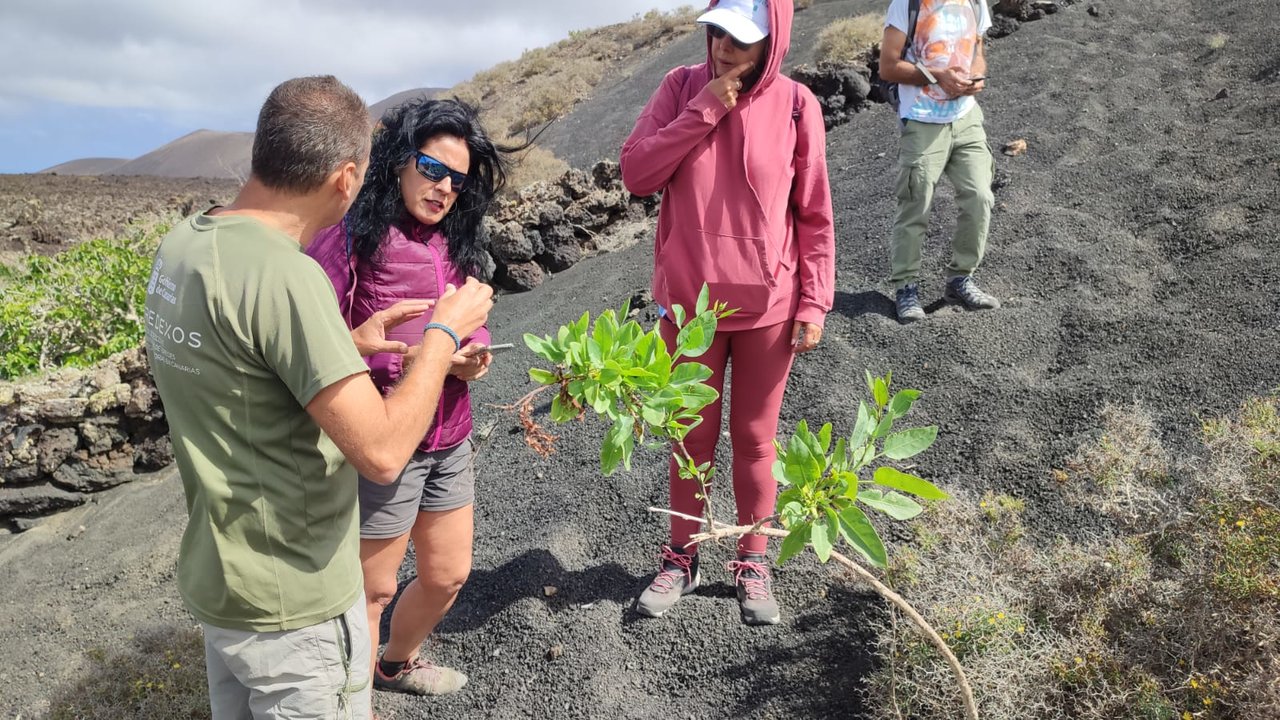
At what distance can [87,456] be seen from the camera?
498 centimetres

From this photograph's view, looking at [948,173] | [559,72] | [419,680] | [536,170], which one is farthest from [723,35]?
[559,72]

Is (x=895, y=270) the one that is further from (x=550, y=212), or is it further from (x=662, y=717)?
(x=550, y=212)

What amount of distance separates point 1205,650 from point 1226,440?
2.94 ft

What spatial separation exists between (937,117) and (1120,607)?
8.28ft

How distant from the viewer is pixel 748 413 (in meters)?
2.40

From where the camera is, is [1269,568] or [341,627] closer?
[341,627]

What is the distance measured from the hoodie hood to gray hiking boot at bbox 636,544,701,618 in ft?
5.00

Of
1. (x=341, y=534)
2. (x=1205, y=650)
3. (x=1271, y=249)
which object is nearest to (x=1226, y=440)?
(x=1205, y=650)

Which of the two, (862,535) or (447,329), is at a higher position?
(447,329)

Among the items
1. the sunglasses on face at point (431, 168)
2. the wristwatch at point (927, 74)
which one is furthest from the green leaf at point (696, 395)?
the wristwatch at point (927, 74)

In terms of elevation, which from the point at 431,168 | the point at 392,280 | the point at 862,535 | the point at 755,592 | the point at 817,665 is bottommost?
the point at 817,665

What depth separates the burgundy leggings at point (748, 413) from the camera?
7.66ft

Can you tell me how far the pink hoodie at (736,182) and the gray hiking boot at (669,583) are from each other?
89 centimetres

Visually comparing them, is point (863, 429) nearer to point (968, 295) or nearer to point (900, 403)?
point (900, 403)
